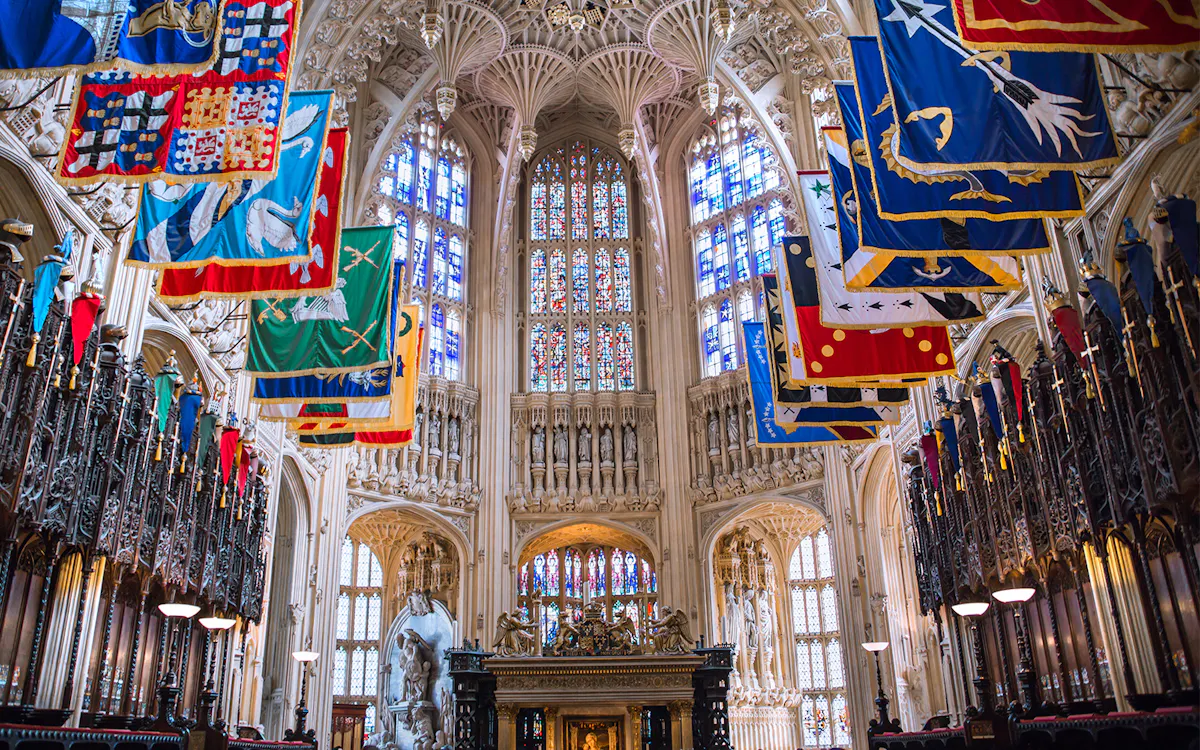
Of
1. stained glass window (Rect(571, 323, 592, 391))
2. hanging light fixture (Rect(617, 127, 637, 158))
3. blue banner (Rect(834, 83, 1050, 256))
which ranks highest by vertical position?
hanging light fixture (Rect(617, 127, 637, 158))

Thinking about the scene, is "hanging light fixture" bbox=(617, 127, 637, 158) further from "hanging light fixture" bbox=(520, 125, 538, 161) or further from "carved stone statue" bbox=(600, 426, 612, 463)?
"carved stone statue" bbox=(600, 426, 612, 463)

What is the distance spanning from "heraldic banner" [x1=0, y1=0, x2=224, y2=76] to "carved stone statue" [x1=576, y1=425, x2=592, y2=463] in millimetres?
21077

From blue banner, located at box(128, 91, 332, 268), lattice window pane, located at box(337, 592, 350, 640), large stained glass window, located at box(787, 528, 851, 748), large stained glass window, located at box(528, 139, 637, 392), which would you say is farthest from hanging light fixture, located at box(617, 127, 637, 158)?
blue banner, located at box(128, 91, 332, 268)

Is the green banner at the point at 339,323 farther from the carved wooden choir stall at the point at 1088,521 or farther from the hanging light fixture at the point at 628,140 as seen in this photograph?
the hanging light fixture at the point at 628,140

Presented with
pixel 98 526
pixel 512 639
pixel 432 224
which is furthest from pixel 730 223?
pixel 98 526

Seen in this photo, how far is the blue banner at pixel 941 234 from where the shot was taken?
454 inches

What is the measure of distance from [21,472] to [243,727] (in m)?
9.36

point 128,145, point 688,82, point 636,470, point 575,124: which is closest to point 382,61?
point 575,124

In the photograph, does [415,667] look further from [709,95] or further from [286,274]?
[709,95]

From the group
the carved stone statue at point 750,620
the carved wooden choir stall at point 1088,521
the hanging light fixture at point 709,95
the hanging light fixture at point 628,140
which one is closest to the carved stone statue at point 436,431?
the hanging light fixture at point 628,140

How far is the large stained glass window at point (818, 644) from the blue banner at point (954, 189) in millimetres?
18491

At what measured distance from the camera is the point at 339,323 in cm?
1603

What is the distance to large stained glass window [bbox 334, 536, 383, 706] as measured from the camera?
29172 millimetres

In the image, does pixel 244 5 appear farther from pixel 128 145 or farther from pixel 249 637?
pixel 249 637
